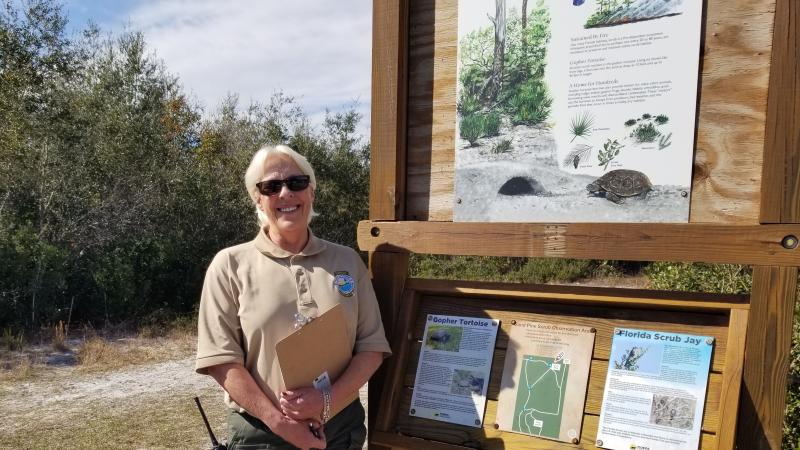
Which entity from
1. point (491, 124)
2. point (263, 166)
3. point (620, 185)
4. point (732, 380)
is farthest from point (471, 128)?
point (732, 380)

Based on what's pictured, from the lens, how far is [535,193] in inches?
98.9

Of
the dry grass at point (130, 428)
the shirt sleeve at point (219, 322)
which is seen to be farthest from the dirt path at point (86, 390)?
the shirt sleeve at point (219, 322)

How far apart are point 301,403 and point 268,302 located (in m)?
0.40

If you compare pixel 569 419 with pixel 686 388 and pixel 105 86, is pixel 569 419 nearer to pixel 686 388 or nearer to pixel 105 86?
pixel 686 388

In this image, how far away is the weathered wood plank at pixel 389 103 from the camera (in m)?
2.78

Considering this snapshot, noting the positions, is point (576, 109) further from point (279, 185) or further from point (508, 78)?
point (279, 185)

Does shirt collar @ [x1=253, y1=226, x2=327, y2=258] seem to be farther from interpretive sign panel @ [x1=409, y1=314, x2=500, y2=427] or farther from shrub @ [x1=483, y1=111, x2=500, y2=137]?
shrub @ [x1=483, y1=111, x2=500, y2=137]

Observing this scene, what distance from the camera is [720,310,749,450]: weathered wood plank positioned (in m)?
2.04

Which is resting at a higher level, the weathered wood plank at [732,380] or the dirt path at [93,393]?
the weathered wood plank at [732,380]

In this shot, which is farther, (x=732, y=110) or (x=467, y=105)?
(x=467, y=105)

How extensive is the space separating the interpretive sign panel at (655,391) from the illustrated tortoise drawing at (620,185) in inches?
19.6

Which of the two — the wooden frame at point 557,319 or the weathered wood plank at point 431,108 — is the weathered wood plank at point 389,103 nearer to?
the weathered wood plank at point 431,108

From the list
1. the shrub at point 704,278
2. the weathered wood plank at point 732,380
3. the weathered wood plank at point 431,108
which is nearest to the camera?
the weathered wood plank at point 732,380

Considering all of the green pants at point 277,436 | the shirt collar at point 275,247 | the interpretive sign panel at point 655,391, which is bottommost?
the green pants at point 277,436
